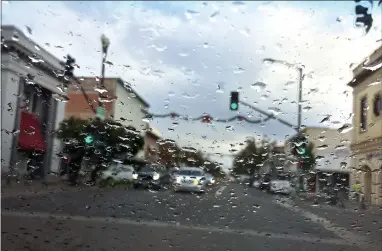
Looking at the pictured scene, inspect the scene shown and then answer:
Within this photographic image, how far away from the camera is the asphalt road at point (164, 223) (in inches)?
293

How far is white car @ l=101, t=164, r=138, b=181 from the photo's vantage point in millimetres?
8414

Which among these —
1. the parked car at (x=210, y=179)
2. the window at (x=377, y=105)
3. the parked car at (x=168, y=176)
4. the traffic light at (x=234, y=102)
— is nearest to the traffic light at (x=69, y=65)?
the parked car at (x=168, y=176)

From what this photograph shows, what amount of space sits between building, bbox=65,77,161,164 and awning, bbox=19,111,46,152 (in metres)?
0.53

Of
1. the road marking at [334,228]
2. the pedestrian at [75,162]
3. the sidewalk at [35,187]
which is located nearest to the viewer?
the road marking at [334,228]

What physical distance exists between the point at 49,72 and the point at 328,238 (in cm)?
523

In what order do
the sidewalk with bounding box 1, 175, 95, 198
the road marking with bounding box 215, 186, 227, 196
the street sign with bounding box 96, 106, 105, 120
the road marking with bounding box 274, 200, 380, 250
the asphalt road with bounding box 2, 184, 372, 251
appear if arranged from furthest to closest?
the road marking with bounding box 215, 186, 227, 196 < the street sign with bounding box 96, 106, 105, 120 < the sidewalk with bounding box 1, 175, 95, 198 < the road marking with bounding box 274, 200, 380, 250 < the asphalt road with bounding box 2, 184, 372, 251

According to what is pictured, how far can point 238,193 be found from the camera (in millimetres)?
8398

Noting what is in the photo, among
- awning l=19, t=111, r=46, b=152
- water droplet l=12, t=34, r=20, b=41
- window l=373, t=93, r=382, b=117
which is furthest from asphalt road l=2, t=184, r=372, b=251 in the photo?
water droplet l=12, t=34, r=20, b=41

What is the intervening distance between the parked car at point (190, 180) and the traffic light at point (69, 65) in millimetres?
2362

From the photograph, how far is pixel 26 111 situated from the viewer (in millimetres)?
8195

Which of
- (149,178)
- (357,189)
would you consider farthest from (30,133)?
(357,189)

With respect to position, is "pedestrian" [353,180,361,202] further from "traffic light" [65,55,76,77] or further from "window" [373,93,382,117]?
"traffic light" [65,55,76,77]

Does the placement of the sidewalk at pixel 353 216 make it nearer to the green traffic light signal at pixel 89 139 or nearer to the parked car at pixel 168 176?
the parked car at pixel 168 176

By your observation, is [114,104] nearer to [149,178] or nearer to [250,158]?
[149,178]
